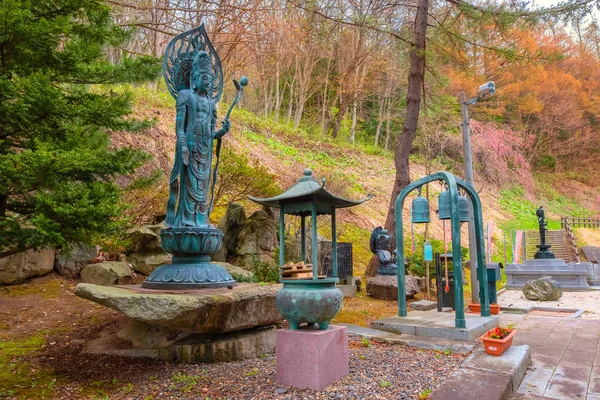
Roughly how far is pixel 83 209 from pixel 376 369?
332cm

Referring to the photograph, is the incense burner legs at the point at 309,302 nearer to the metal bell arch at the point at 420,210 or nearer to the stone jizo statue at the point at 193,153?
the stone jizo statue at the point at 193,153

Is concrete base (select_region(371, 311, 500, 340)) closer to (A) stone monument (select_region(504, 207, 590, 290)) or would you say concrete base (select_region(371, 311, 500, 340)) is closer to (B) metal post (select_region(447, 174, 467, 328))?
(B) metal post (select_region(447, 174, 467, 328))

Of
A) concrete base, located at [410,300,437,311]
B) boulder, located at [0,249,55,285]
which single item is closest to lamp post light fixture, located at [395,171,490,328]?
concrete base, located at [410,300,437,311]

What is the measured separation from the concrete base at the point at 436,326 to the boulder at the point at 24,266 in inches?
232

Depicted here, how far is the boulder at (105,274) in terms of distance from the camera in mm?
7340

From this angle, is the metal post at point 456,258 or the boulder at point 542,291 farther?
the boulder at point 542,291

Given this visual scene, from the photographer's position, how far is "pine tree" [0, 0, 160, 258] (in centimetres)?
386

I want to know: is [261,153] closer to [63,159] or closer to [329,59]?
[329,59]

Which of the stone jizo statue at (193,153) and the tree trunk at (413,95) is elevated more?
the tree trunk at (413,95)

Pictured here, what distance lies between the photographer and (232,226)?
33.5ft

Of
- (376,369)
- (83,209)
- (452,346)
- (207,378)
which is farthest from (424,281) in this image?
(83,209)

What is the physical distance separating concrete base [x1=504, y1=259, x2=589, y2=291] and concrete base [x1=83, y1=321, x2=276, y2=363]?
1224 cm

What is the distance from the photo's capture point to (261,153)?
17172mm

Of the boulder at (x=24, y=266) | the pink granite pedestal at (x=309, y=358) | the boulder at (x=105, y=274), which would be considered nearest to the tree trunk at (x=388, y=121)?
the boulder at (x=105, y=274)
